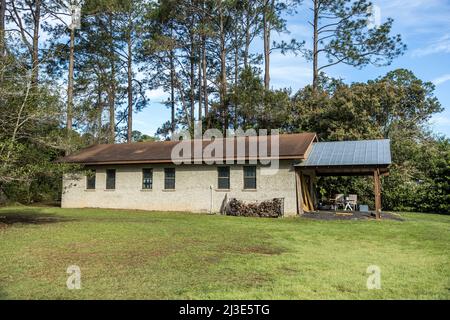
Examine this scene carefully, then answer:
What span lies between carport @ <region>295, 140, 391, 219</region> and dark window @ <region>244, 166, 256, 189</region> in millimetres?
2027

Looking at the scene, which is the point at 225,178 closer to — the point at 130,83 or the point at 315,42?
the point at 315,42

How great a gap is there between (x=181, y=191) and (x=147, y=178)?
6.95 feet

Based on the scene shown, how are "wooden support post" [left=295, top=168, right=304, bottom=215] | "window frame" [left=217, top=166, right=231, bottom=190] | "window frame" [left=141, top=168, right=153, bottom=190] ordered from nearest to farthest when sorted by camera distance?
"wooden support post" [left=295, top=168, right=304, bottom=215] → "window frame" [left=217, top=166, right=231, bottom=190] → "window frame" [left=141, top=168, right=153, bottom=190]

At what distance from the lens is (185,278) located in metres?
5.82

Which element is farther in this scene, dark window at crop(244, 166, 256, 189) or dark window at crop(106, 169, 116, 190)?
dark window at crop(106, 169, 116, 190)

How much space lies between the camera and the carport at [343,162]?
1611cm

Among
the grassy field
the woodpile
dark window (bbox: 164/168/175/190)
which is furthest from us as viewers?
dark window (bbox: 164/168/175/190)

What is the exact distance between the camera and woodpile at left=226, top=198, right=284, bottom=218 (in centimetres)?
1681

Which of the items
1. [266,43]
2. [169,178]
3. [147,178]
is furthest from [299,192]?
[266,43]

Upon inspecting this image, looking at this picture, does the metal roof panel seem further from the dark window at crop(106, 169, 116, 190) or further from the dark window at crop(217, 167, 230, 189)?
the dark window at crop(106, 169, 116, 190)

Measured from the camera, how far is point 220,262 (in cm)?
705

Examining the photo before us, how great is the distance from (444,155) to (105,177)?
63.5 ft

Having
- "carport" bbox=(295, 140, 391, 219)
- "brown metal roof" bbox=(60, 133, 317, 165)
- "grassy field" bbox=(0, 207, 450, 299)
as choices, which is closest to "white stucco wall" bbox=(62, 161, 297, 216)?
"brown metal roof" bbox=(60, 133, 317, 165)
